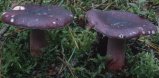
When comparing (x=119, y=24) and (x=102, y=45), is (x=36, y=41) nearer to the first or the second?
(x=102, y=45)

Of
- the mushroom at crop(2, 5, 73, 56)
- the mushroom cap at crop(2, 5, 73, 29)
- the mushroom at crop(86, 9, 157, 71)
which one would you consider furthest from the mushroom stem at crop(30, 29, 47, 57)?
the mushroom at crop(86, 9, 157, 71)

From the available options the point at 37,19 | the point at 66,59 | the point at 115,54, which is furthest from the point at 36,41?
the point at 115,54

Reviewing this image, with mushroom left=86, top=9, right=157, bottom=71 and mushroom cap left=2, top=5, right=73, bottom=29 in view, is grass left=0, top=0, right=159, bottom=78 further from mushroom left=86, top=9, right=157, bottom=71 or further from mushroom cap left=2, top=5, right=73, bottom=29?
mushroom cap left=2, top=5, right=73, bottom=29

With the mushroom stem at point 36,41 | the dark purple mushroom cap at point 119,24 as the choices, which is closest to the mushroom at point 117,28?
the dark purple mushroom cap at point 119,24

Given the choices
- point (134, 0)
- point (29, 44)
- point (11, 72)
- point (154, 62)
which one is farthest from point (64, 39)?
point (134, 0)

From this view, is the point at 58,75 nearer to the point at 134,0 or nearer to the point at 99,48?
the point at 99,48

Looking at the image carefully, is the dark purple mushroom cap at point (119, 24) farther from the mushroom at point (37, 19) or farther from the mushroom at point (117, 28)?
the mushroom at point (37, 19)
